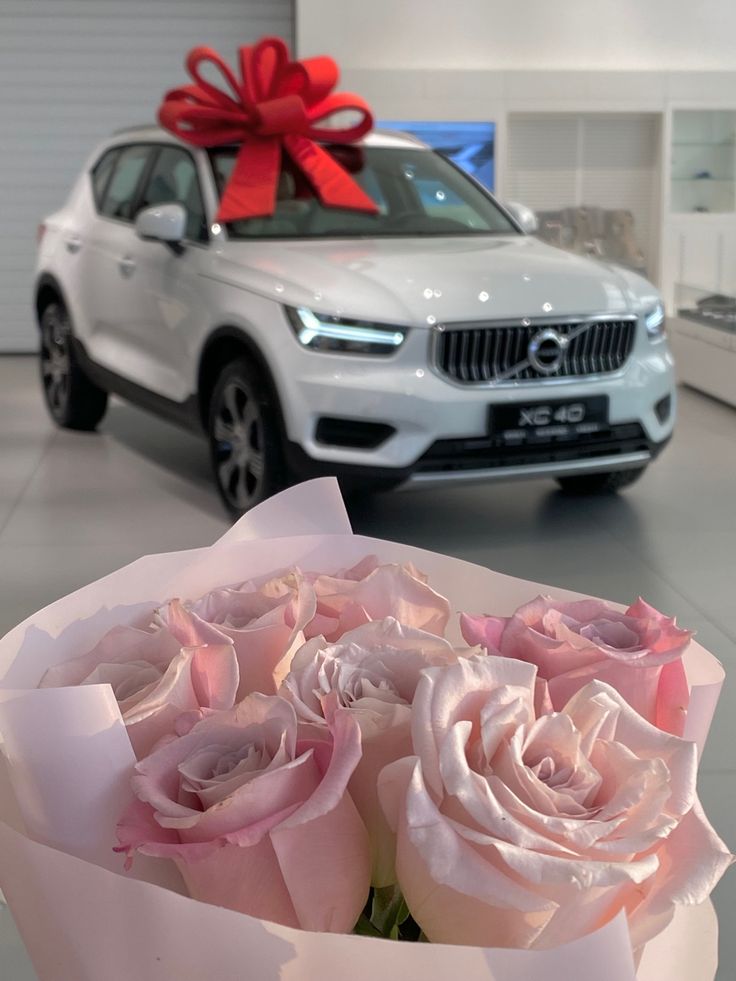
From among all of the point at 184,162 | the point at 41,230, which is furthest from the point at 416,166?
the point at 41,230

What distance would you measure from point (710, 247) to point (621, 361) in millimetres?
6303

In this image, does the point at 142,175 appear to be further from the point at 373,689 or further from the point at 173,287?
the point at 373,689

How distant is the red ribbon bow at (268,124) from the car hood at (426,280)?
277 mm

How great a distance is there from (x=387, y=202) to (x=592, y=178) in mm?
5554

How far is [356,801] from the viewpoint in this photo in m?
0.68

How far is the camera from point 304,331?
473 centimetres

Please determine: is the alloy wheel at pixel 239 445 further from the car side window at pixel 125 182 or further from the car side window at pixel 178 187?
the car side window at pixel 125 182

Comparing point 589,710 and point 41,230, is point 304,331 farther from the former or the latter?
point 589,710

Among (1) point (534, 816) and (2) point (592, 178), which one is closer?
(1) point (534, 816)

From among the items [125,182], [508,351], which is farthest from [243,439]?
[125,182]

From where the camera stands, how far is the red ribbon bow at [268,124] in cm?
545

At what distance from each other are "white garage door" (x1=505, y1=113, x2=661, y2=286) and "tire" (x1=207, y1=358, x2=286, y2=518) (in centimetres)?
598

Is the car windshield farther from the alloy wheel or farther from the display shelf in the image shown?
the display shelf

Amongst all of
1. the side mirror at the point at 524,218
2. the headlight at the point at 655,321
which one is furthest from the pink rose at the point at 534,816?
the side mirror at the point at 524,218
